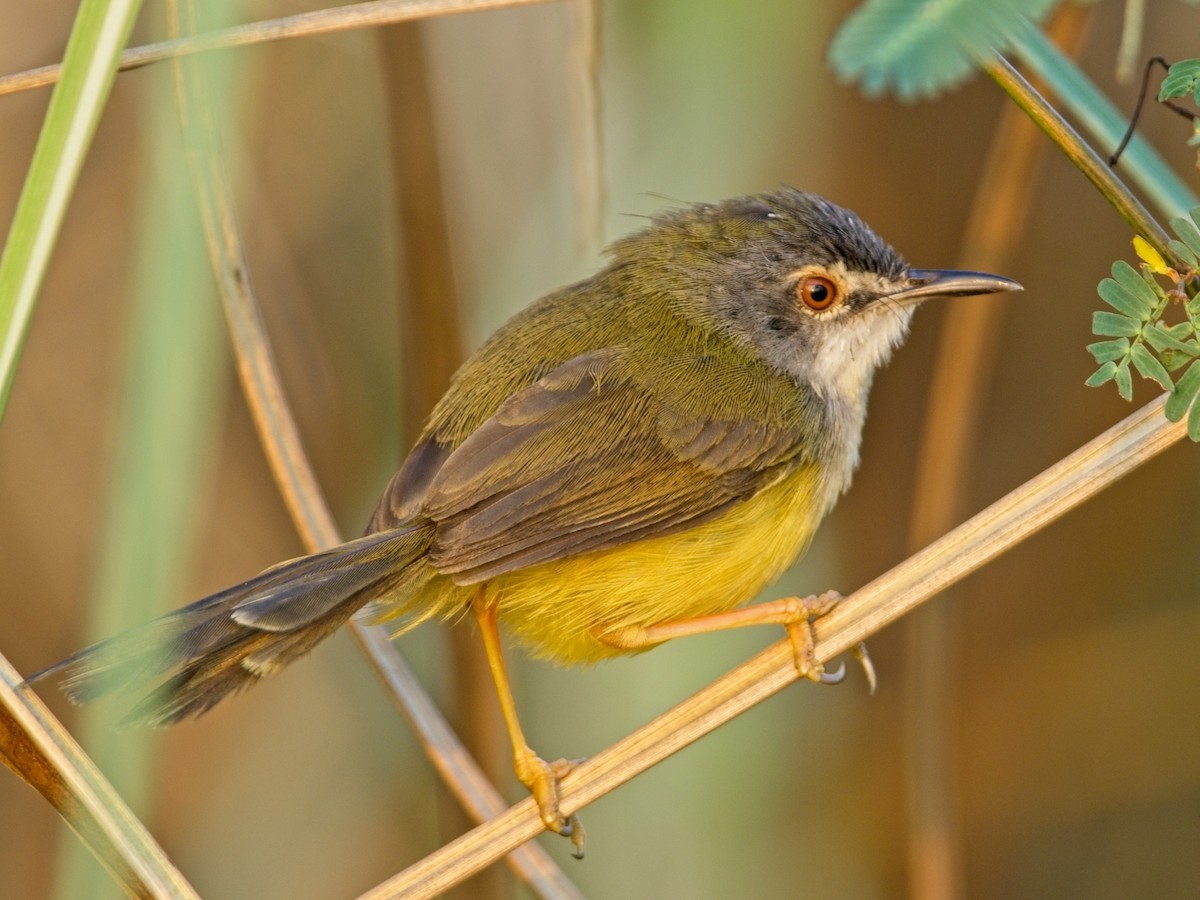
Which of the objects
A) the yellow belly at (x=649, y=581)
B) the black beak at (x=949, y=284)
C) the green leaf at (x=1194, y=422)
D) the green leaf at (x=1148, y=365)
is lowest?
the green leaf at (x=1194, y=422)

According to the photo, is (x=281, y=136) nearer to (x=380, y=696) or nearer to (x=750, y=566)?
(x=380, y=696)

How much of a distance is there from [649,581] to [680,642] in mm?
698

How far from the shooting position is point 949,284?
279 cm

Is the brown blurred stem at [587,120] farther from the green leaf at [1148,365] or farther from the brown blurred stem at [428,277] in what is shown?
the green leaf at [1148,365]

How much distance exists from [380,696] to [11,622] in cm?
116

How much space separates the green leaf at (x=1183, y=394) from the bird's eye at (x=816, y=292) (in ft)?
4.61

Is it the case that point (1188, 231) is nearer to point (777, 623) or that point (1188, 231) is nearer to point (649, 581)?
point (777, 623)

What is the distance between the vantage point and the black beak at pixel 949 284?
2.67 metres

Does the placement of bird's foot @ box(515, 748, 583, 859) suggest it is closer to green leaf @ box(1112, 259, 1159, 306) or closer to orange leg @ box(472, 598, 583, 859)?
orange leg @ box(472, 598, 583, 859)

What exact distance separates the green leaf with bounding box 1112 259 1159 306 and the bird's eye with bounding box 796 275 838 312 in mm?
1338

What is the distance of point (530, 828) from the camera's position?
220cm

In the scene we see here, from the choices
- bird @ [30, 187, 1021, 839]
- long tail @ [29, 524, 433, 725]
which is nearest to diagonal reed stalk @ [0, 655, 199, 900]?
long tail @ [29, 524, 433, 725]

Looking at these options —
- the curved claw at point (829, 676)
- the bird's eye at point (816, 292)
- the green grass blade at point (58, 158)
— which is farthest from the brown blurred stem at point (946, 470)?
the green grass blade at point (58, 158)

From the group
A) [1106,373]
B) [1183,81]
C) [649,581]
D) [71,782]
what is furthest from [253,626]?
[1183,81]
